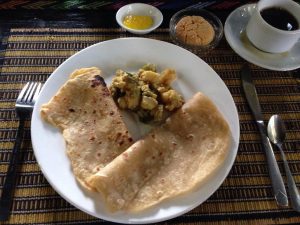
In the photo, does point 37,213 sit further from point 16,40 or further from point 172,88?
point 16,40

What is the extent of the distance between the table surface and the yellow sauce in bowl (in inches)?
2.0

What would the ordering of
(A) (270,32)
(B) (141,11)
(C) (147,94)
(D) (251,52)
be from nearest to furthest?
(C) (147,94) → (A) (270,32) → (D) (251,52) → (B) (141,11)

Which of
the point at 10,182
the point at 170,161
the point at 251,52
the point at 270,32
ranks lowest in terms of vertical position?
the point at 10,182

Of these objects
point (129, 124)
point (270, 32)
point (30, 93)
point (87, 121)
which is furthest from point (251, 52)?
point (30, 93)

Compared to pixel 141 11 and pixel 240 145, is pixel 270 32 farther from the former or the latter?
pixel 141 11

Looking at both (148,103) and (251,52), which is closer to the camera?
(148,103)

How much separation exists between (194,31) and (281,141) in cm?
64

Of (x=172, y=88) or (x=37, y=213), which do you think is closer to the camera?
(x=37, y=213)

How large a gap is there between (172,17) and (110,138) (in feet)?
2.50

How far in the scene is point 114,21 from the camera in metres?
1.63

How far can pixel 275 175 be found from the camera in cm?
120

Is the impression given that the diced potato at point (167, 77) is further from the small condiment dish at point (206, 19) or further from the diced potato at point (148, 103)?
the small condiment dish at point (206, 19)

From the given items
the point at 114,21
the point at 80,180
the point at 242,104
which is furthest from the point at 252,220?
the point at 114,21

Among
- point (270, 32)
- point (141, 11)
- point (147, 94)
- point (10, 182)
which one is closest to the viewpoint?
point (10, 182)
